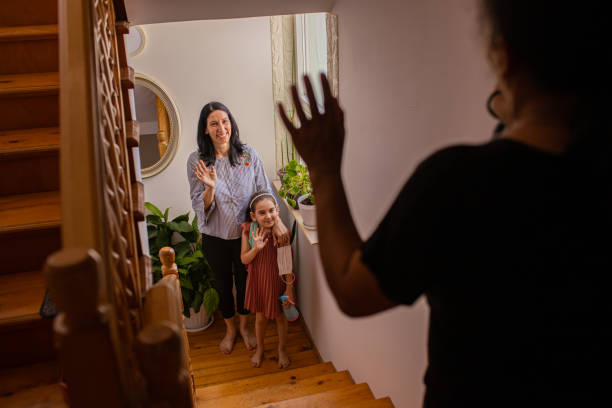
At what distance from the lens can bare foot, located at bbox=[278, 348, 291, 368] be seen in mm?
3883

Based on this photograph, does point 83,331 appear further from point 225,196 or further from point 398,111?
point 225,196

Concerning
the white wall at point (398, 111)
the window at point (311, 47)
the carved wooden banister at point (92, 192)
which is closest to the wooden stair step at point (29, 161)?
the carved wooden banister at point (92, 192)

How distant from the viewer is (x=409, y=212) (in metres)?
0.63

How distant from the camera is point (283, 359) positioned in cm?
390

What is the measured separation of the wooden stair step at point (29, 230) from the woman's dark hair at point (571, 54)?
1.45 metres

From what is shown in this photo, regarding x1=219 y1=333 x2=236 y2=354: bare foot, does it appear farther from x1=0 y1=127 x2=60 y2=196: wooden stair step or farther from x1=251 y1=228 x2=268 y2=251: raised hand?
x1=0 y1=127 x2=60 y2=196: wooden stair step

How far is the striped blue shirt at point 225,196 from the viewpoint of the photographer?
12.1 feet

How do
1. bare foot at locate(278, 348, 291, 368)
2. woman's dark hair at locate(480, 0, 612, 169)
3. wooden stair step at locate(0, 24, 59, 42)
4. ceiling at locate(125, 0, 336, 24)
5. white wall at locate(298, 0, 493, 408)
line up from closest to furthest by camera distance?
1. woman's dark hair at locate(480, 0, 612, 169)
2. white wall at locate(298, 0, 493, 408)
3. wooden stair step at locate(0, 24, 59, 42)
4. ceiling at locate(125, 0, 336, 24)
5. bare foot at locate(278, 348, 291, 368)

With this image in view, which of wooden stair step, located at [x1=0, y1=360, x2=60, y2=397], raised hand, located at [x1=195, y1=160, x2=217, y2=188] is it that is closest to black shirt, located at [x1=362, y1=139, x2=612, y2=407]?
wooden stair step, located at [x1=0, y1=360, x2=60, y2=397]

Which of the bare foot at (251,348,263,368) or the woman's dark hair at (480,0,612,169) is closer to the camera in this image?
the woman's dark hair at (480,0,612,169)

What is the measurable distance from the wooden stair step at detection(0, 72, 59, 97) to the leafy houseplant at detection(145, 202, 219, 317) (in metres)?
2.42

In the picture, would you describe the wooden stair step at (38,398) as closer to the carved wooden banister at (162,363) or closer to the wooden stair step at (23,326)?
the wooden stair step at (23,326)

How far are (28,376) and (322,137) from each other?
4.17 ft

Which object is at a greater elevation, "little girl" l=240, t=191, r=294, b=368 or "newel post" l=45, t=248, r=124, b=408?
"newel post" l=45, t=248, r=124, b=408
